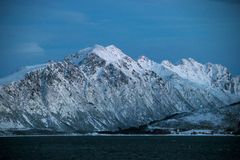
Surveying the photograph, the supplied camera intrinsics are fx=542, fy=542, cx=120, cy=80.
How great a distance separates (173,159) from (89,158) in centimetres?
2945

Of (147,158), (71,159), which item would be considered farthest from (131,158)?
(71,159)

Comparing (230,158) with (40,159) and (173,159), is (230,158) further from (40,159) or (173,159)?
(40,159)

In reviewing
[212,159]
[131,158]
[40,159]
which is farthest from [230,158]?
[40,159]

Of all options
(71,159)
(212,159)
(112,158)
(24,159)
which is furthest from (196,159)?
(24,159)

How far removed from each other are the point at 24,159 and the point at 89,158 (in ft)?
75.5

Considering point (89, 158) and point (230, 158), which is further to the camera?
point (89, 158)

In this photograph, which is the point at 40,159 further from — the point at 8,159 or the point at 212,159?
the point at 212,159

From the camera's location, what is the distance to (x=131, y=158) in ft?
616

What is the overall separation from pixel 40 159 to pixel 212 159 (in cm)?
5752

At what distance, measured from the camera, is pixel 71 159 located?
602ft

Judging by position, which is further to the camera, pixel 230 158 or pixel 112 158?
pixel 112 158

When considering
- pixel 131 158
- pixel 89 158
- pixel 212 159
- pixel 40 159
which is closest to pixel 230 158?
pixel 212 159

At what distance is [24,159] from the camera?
591 ft

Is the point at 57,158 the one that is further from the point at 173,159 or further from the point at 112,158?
the point at 173,159
